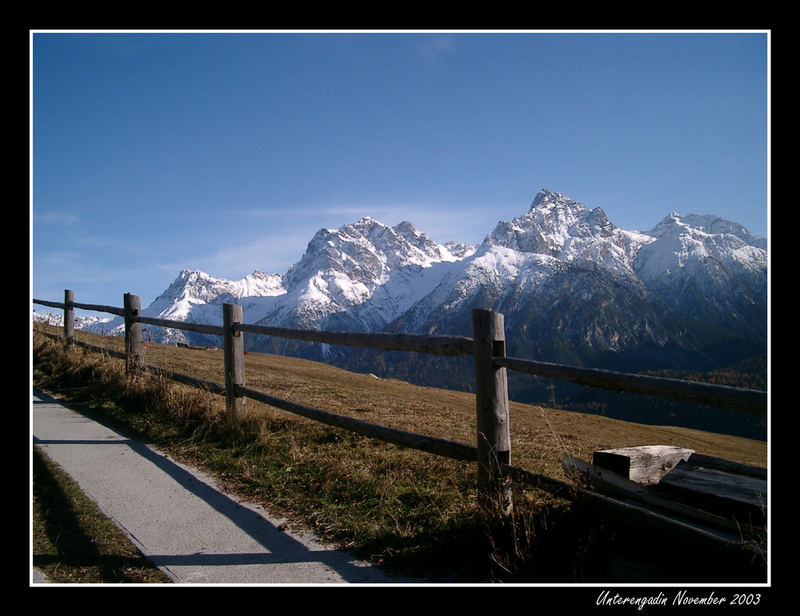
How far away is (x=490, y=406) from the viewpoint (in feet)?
15.3

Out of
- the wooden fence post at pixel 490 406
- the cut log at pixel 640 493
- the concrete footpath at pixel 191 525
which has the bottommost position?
the concrete footpath at pixel 191 525

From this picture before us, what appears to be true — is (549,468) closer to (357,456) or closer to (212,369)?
(357,456)

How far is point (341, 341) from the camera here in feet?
20.3

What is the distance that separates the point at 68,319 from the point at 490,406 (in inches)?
468

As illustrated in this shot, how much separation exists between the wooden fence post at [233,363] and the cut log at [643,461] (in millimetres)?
4836

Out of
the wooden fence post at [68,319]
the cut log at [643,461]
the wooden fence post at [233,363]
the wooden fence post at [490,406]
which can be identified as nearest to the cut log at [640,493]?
the cut log at [643,461]

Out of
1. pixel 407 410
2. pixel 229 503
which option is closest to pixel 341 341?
pixel 229 503

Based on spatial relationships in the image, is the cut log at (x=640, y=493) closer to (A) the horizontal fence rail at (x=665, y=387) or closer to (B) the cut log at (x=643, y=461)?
(B) the cut log at (x=643, y=461)

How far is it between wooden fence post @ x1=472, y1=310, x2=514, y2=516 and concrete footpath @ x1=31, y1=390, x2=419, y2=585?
3.82 ft

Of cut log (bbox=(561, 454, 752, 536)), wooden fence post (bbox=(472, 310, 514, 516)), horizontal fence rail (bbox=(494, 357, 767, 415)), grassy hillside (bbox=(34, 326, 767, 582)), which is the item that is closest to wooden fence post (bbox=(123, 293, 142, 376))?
grassy hillside (bbox=(34, 326, 767, 582))

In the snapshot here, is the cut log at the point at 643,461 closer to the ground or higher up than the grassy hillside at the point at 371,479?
higher up

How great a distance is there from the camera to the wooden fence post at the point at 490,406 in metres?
4.63

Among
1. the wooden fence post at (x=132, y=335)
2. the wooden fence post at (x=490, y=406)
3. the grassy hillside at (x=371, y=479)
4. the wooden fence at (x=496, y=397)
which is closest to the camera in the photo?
the wooden fence at (x=496, y=397)

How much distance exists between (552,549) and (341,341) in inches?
123
